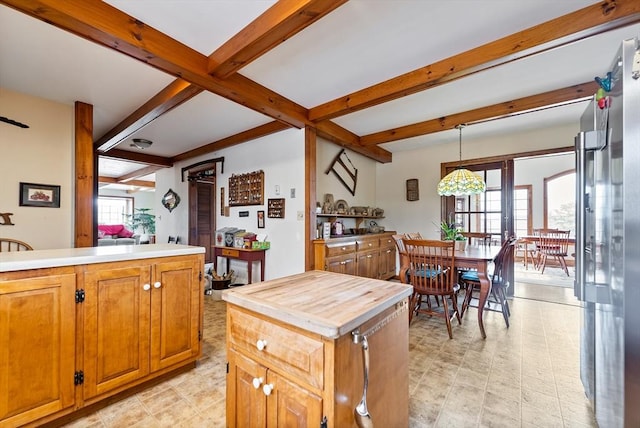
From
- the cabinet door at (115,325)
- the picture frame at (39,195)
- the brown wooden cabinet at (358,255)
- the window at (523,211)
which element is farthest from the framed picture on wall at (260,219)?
the window at (523,211)

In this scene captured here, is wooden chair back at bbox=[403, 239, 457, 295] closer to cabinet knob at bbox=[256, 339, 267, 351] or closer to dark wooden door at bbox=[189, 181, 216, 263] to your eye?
cabinet knob at bbox=[256, 339, 267, 351]

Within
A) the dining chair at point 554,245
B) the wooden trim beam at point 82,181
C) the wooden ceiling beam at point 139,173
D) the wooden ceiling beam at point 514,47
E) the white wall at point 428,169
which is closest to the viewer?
the wooden ceiling beam at point 514,47

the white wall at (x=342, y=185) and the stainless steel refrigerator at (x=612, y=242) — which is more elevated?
the white wall at (x=342, y=185)

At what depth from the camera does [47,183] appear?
3047 mm

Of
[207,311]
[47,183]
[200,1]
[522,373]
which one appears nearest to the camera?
[200,1]

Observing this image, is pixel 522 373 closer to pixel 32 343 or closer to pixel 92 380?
pixel 92 380

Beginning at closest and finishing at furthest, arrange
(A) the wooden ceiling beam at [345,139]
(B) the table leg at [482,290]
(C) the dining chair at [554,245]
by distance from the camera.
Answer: (B) the table leg at [482,290] < (A) the wooden ceiling beam at [345,139] < (C) the dining chair at [554,245]

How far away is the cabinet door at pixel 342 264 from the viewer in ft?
11.7

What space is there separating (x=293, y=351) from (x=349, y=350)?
20 cm

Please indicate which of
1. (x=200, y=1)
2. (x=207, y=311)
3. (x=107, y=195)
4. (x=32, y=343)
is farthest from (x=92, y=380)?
(x=107, y=195)

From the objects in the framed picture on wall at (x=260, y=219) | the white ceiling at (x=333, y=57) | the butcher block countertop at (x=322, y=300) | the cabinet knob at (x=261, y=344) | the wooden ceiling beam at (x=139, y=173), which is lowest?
the cabinet knob at (x=261, y=344)

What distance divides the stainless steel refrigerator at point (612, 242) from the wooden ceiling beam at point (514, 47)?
69cm

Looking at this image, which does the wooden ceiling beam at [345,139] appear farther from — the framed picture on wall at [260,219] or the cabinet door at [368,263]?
the cabinet door at [368,263]

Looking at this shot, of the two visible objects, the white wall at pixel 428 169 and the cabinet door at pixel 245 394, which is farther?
the white wall at pixel 428 169
